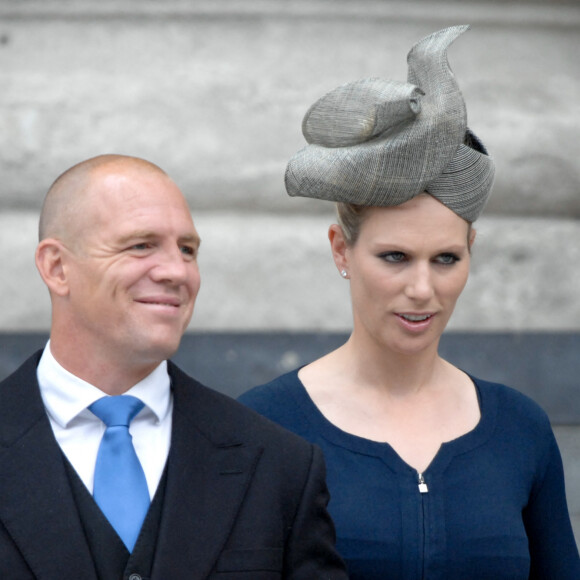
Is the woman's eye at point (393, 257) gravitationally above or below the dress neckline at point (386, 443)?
above

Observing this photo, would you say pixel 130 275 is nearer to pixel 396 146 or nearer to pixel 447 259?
pixel 396 146

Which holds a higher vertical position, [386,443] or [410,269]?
[410,269]

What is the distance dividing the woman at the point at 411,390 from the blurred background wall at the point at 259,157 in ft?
A: 4.86

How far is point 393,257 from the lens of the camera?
10.5 feet

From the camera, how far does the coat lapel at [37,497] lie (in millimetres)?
2467

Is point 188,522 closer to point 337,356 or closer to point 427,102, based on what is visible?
point 337,356

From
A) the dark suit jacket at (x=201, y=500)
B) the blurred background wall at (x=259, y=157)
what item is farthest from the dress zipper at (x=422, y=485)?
the blurred background wall at (x=259, y=157)

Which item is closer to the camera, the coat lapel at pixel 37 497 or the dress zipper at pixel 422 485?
the coat lapel at pixel 37 497

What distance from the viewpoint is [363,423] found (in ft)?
10.9

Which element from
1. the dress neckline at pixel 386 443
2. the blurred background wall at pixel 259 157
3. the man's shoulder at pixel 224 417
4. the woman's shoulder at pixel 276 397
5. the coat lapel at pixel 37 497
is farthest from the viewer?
the blurred background wall at pixel 259 157

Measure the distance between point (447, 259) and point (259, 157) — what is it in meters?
1.88

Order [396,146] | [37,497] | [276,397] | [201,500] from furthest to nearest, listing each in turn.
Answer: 1. [276,397]
2. [396,146]
3. [201,500]
4. [37,497]

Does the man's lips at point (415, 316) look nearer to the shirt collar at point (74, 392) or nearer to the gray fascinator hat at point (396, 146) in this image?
the gray fascinator hat at point (396, 146)

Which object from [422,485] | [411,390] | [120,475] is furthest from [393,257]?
[120,475]
